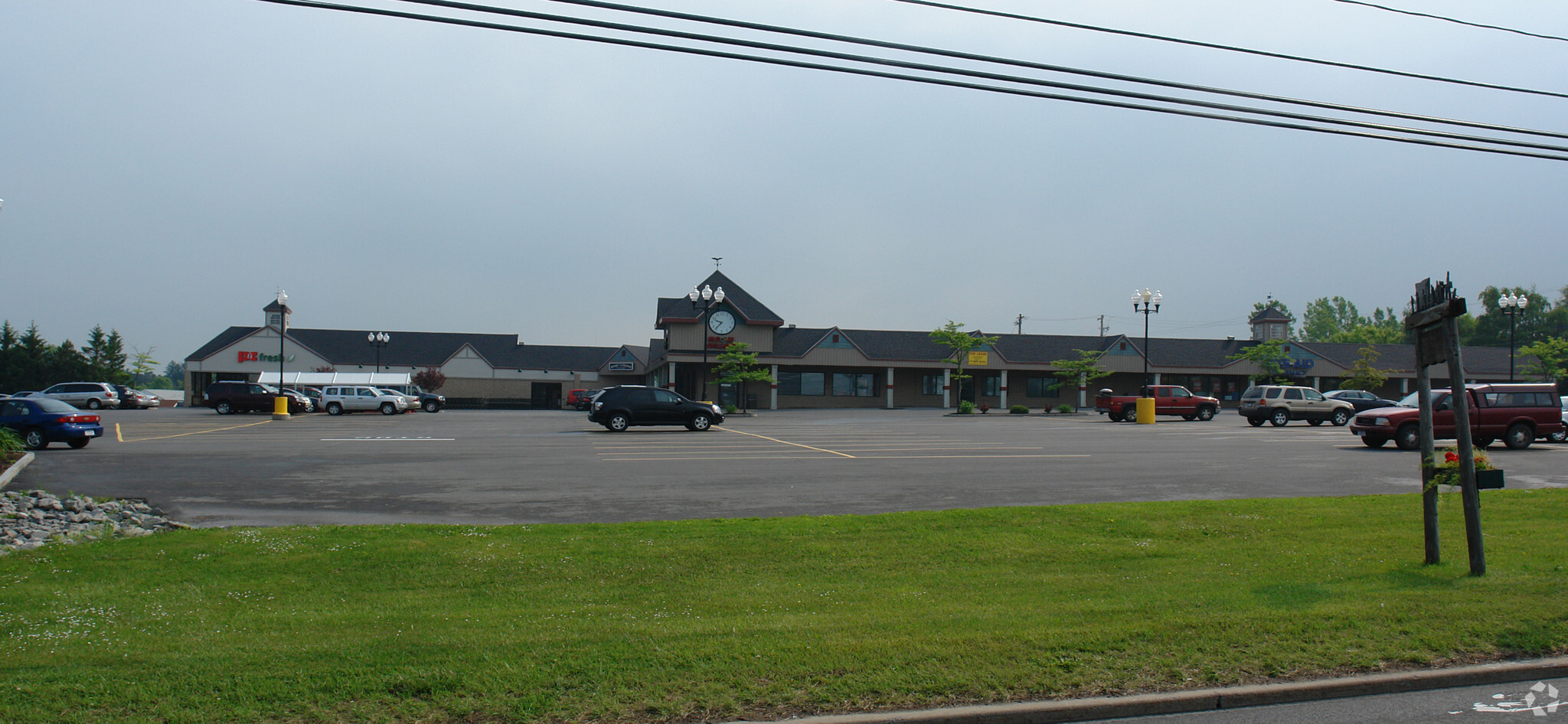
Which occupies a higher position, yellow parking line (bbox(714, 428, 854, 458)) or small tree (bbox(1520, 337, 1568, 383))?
small tree (bbox(1520, 337, 1568, 383))

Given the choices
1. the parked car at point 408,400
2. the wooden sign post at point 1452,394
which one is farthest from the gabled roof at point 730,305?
the wooden sign post at point 1452,394

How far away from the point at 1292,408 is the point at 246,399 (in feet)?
158

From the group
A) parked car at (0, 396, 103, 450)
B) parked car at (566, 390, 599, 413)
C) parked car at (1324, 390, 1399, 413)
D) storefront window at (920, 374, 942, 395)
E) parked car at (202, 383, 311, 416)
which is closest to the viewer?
parked car at (0, 396, 103, 450)

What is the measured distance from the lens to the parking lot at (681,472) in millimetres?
12062

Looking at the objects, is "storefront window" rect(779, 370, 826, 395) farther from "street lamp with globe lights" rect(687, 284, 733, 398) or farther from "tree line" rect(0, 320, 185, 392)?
"tree line" rect(0, 320, 185, 392)

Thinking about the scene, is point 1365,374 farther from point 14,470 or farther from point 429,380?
point 14,470

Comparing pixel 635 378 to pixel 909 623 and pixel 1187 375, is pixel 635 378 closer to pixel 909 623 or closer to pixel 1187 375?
pixel 1187 375

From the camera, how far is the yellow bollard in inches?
1496

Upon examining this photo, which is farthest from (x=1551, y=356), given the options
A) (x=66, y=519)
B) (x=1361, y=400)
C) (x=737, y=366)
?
(x=66, y=519)

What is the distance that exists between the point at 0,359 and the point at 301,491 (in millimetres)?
76080

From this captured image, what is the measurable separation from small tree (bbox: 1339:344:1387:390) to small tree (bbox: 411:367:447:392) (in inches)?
2644

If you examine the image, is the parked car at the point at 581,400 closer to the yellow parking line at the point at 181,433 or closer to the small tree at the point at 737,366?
the small tree at the point at 737,366

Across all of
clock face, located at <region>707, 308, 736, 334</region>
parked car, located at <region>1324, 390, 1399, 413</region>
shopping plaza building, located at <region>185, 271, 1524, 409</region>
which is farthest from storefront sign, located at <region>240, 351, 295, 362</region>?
parked car, located at <region>1324, 390, 1399, 413</region>

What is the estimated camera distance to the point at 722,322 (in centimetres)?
5841
